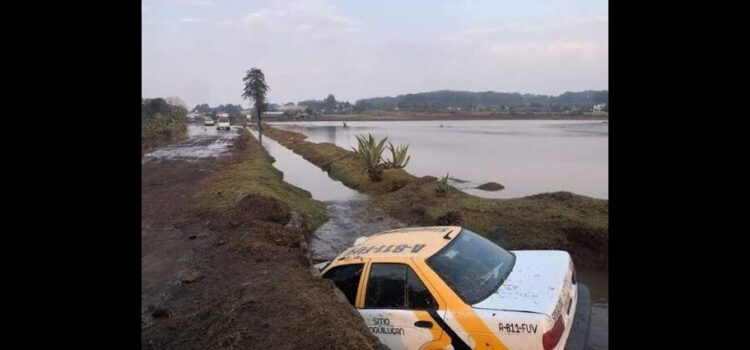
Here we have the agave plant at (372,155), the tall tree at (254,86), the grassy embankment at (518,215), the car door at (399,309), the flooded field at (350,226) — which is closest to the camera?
the car door at (399,309)

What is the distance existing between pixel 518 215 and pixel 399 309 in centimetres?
735

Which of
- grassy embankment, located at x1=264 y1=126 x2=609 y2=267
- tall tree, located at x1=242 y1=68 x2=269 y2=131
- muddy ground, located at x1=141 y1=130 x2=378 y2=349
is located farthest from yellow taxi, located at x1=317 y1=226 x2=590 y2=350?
tall tree, located at x1=242 y1=68 x2=269 y2=131

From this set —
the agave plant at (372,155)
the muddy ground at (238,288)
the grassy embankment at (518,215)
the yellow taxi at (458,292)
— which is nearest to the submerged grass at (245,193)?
the muddy ground at (238,288)

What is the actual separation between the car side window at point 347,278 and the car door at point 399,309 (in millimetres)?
169

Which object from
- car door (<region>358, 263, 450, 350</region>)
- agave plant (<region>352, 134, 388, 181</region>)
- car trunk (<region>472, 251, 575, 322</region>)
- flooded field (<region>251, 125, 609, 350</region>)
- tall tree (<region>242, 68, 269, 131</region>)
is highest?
tall tree (<region>242, 68, 269, 131</region>)

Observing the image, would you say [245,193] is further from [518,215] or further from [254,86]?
[254,86]

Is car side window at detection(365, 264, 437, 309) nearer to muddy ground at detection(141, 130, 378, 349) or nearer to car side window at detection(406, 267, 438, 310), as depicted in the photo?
car side window at detection(406, 267, 438, 310)

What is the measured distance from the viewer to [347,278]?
5.56 m

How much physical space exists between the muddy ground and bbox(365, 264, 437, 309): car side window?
29cm

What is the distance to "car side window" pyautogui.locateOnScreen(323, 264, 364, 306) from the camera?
17.7ft

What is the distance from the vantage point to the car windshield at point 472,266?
471 cm

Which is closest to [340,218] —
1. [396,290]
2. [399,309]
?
[396,290]

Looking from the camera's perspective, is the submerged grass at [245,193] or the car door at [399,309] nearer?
the car door at [399,309]

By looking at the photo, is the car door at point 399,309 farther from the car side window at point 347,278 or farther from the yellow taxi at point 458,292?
the car side window at point 347,278
